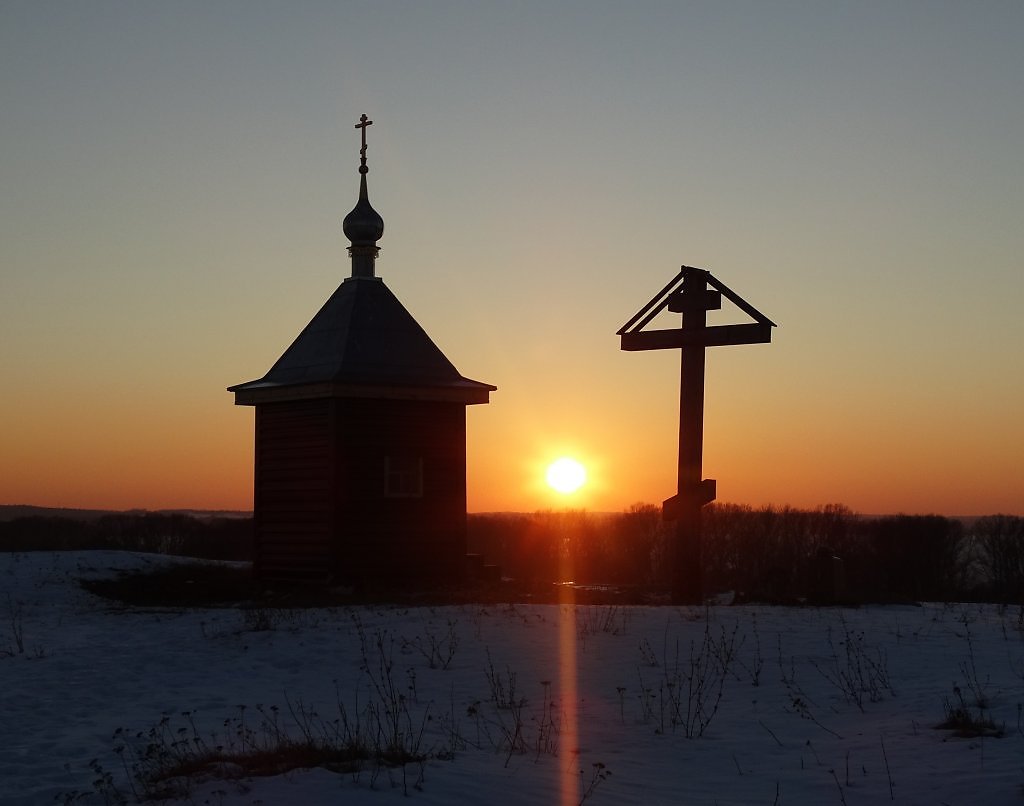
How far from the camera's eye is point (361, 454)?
915 inches

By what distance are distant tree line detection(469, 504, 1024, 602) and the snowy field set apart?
2082 centimetres

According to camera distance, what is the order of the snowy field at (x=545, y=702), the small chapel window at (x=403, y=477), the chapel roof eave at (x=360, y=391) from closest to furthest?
the snowy field at (x=545, y=702)
the chapel roof eave at (x=360, y=391)
the small chapel window at (x=403, y=477)

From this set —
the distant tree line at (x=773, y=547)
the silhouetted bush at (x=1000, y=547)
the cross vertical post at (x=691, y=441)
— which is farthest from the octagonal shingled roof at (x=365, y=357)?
the silhouetted bush at (x=1000, y=547)

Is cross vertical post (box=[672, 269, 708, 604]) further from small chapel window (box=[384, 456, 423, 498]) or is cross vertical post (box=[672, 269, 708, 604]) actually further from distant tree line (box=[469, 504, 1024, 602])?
distant tree line (box=[469, 504, 1024, 602])

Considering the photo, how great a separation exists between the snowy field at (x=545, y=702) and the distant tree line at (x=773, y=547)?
2082cm

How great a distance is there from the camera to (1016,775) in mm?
7625

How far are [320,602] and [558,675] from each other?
9.27 metres

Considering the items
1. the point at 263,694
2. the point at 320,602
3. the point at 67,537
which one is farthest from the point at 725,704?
the point at 67,537

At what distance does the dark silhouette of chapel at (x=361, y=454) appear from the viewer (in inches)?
907

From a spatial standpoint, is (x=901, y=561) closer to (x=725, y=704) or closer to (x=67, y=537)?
(x=67, y=537)

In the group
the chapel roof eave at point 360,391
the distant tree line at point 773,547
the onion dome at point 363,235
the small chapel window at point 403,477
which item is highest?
the onion dome at point 363,235

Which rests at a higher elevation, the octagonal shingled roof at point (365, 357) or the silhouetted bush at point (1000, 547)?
the octagonal shingled roof at point (365, 357)

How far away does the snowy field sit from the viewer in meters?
8.01

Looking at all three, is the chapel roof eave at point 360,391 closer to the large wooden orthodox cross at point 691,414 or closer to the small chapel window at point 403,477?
the small chapel window at point 403,477
